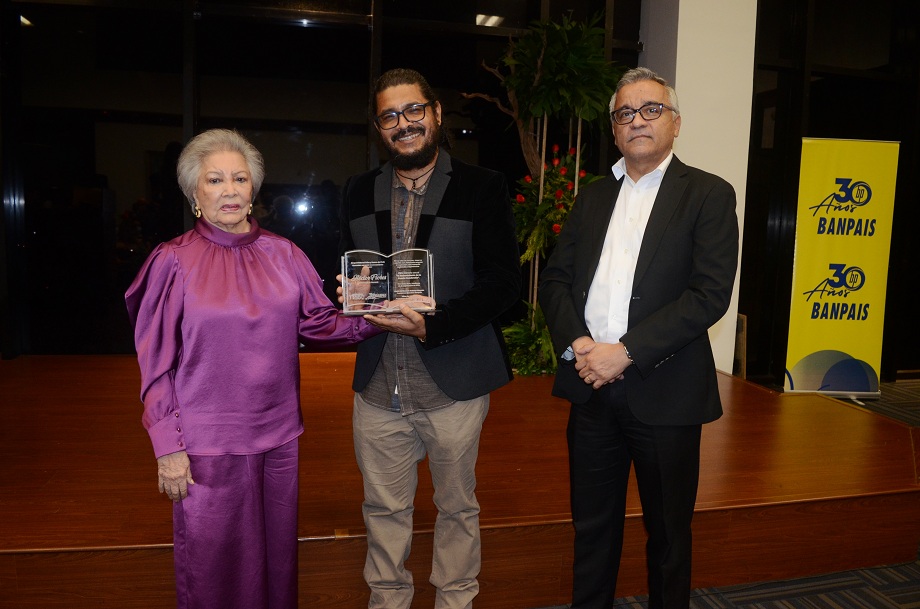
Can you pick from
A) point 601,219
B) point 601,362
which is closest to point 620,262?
point 601,219

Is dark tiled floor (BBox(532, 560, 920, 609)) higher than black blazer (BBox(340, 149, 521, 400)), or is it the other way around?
black blazer (BBox(340, 149, 521, 400))

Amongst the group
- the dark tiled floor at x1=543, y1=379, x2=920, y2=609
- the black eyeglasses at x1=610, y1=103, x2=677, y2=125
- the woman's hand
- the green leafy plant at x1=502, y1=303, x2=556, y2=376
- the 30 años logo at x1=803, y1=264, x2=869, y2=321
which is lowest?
the dark tiled floor at x1=543, y1=379, x2=920, y2=609

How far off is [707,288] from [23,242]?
523cm

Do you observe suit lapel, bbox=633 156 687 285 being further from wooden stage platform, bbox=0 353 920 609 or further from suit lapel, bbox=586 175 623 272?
wooden stage platform, bbox=0 353 920 609

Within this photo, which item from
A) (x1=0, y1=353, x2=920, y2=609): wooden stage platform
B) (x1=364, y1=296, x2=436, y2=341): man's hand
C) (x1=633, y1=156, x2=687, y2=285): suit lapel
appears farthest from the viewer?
(x1=0, y1=353, x2=920, y2=609): wooden stage platform

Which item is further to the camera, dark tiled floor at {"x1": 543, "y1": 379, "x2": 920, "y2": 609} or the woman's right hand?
dark tiled floor at {"x1": 543, "y1": 379, "x2": 920, "y2": 609}

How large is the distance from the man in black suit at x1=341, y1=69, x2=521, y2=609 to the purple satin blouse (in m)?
0.35

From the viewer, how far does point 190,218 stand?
5293 mm

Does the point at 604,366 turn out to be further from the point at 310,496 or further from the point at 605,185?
the point at 310,496

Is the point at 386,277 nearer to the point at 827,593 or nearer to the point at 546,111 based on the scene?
the point at 827,593

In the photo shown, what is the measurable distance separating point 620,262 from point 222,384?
3.70ft

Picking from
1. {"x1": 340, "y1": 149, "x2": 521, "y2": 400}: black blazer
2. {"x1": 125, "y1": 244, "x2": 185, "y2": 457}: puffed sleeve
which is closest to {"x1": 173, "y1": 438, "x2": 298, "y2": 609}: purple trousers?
{"x1": 125, "y1": 244, "x2": 185, "y2": 457}: puffed sleeve

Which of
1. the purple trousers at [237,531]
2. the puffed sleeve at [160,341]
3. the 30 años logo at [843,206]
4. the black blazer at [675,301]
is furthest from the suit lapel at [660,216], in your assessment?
the 30 años logo at [843,206]

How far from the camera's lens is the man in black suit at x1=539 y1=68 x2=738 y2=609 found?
1874mm
